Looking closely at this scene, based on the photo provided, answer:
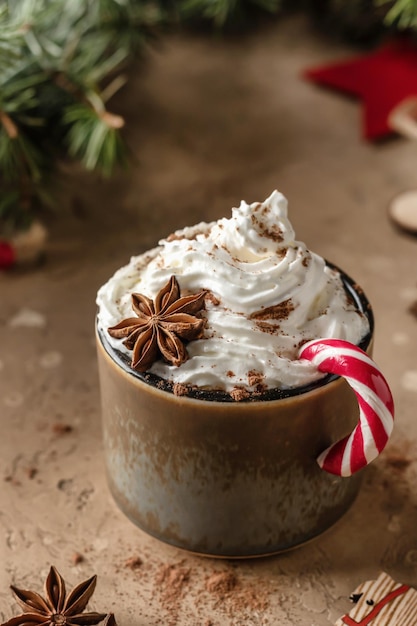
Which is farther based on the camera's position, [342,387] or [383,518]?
[383,518]

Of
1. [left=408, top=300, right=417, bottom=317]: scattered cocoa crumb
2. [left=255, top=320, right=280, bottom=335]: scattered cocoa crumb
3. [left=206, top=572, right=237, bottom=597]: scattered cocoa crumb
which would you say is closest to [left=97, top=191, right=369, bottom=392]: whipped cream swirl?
[left=255, top=320, right=280, bottom=335]: scattered cocoa crumb

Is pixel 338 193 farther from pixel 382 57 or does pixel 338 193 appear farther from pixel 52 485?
pixel 52 485

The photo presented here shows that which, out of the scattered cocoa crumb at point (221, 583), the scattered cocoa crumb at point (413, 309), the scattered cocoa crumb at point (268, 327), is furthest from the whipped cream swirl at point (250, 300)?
the scattered cocoa crumb at point (413, 309)

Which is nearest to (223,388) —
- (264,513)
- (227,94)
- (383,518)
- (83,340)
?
(264,513)

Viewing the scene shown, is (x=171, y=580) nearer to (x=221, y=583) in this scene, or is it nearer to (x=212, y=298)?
(x=221, y=583)

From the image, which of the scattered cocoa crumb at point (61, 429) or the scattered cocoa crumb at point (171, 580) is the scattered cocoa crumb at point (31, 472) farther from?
the scattered cocoa crumb at point (171, 580)
